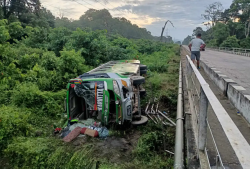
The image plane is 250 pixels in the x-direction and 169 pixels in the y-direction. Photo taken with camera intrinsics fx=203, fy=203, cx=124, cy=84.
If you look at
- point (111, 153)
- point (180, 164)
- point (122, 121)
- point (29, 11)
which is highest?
point (29, 11)

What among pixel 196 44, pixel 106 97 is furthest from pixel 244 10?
pixel 106 97

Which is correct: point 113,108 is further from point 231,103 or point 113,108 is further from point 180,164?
point 180,164

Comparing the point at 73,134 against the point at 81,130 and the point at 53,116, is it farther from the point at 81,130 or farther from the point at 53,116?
the point at 53,116

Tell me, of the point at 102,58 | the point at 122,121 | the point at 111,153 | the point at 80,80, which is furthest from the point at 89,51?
the point at 111,153

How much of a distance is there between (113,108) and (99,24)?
61.8m

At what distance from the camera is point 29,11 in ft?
96.3

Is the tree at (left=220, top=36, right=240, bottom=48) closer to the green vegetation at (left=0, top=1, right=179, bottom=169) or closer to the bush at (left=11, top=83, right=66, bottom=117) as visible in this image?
the green vegetation at (left=0, top=1, right=179, bottom=169)

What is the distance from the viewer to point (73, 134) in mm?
5855

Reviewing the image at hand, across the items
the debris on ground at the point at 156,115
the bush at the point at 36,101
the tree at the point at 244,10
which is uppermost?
the tree at the point at 244,10

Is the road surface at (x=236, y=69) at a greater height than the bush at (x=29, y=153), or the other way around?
the road surface at (x=236, y=69)

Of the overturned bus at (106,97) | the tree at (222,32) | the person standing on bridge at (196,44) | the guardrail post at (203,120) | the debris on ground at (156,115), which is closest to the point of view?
the guardrail post at (203,120)

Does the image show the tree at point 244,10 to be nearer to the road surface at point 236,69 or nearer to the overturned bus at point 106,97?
the road surface at point 236,69

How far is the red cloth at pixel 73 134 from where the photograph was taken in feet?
18.8

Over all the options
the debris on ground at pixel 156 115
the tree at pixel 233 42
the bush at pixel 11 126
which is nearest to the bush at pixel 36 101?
the bush at pixel 11 126
